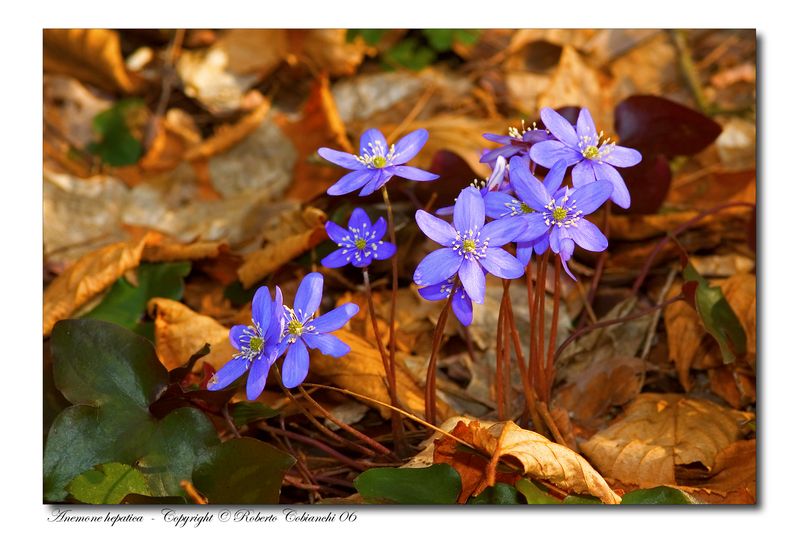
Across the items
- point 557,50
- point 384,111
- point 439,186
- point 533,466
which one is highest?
point 557,50

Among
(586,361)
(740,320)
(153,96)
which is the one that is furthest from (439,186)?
(153,96)

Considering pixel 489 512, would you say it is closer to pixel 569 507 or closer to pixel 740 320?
pixel 569 507

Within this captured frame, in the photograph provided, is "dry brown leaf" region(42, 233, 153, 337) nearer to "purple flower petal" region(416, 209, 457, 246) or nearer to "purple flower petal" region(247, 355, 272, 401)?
"purple flower petal" region(247, 355, 272, 401)

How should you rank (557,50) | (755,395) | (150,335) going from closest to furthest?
1. (755,395)
2. (150,335)
3. (557,50)

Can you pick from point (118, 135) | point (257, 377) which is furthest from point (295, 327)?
point (118, 135)

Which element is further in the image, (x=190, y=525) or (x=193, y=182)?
(x=193, y=182)

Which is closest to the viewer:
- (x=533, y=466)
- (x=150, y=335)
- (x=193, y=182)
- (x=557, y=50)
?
(x=533, y=466)

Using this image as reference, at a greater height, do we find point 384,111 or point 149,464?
point 384,111
